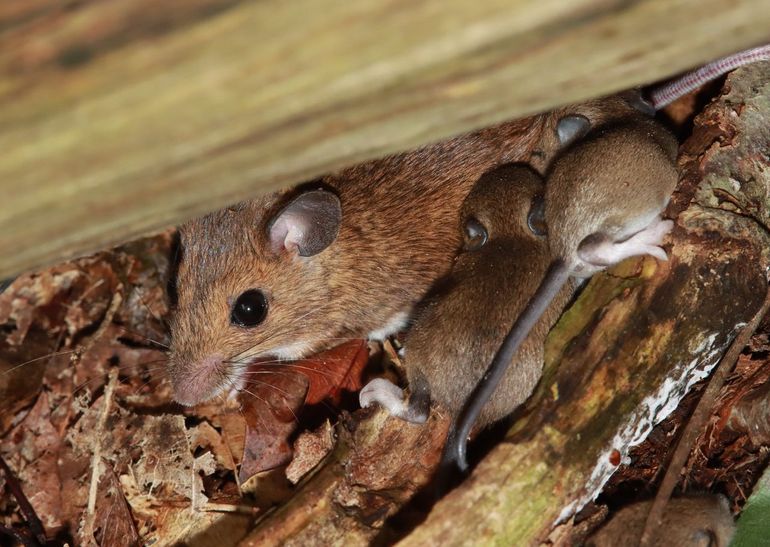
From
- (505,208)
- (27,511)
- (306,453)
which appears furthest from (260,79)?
(27,511)

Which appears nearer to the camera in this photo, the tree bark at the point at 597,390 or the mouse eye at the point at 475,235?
the tree bark at the point at 597,390

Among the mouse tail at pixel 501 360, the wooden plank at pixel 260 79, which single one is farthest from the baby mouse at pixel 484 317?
the wooden plank at pixel 260 79

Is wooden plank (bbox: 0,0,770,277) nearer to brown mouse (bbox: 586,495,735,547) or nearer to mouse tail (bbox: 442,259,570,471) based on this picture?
mouse tail (bbox: 442,259,570,471)

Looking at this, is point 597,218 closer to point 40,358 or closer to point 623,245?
point 623,245

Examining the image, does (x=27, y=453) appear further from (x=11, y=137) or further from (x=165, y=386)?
(x=11, y=137)

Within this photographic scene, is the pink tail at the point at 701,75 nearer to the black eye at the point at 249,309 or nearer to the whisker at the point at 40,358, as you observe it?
the black eye at the point at 249,309

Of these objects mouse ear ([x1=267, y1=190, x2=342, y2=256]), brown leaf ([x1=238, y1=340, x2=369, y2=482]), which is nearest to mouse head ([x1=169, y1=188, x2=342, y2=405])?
mouse ear ([x1=267, y1=190, x2=342, y2=256])

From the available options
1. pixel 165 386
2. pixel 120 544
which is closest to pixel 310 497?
pixel 120 544
